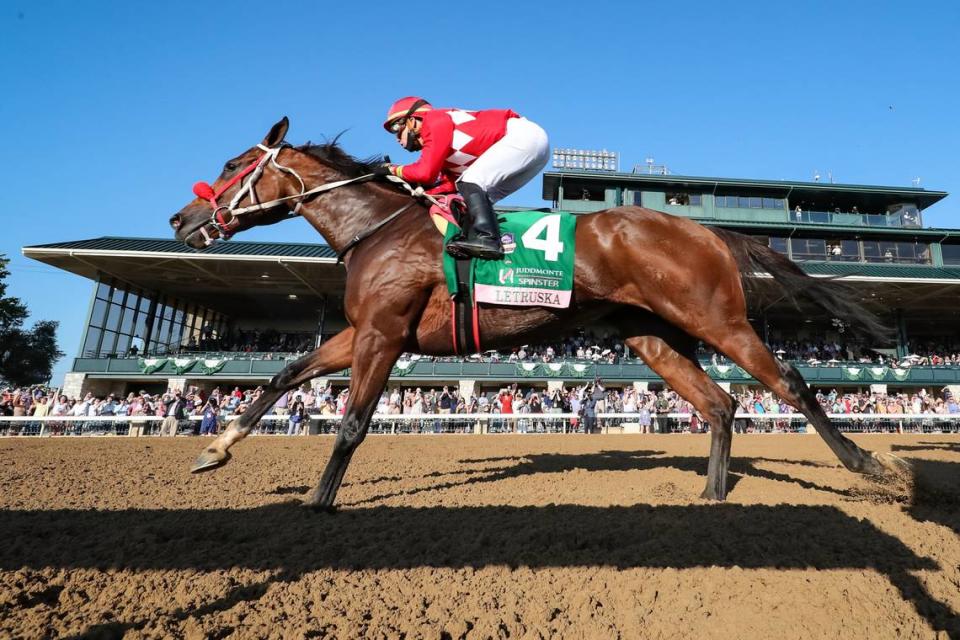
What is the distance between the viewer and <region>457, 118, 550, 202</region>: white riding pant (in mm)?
4340

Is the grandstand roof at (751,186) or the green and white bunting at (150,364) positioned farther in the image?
the grandstand roof at (751,186)

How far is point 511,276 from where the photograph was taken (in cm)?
418

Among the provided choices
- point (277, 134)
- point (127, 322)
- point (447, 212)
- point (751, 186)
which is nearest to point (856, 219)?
point (751, 186)

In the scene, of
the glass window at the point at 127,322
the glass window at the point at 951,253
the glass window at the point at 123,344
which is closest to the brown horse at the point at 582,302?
the glass window at the point at 123,344

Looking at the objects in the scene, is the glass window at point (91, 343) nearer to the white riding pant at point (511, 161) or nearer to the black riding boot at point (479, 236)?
the white riding pant at point (511, 161)

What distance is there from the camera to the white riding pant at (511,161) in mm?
4340

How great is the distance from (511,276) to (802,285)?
102 inches

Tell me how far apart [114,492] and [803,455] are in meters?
8.75

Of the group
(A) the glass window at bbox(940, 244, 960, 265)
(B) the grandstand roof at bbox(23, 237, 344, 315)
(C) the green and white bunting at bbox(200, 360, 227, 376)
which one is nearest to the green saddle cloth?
(B) the grandstand roof at bbox(23, 237, 344, 315)

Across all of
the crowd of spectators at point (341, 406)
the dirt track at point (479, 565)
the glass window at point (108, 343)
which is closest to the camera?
the dirt track at point (479, 565)

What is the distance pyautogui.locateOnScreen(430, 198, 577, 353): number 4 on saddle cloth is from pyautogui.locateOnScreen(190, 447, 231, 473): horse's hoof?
79.3 inches

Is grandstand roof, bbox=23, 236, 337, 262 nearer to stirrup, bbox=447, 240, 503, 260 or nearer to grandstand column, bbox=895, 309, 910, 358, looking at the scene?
stirrup, bbox=447, 240, 503, 260

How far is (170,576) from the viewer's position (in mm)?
2143

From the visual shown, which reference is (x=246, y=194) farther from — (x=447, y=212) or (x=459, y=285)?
(x=459, y=285)
